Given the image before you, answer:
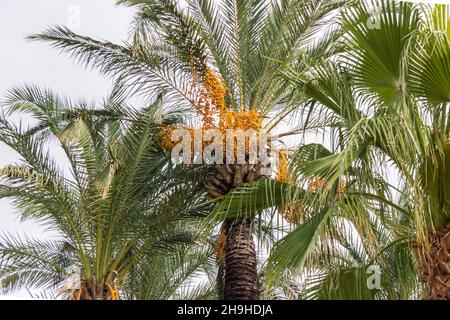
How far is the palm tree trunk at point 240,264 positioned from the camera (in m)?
11.0

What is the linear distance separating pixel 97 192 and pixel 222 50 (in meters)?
3.11

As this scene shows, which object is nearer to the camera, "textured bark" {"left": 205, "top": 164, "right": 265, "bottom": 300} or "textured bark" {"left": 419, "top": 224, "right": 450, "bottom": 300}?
"textured bark" {"left": 419, "top": 224, "right": 450, "bottom": 300}

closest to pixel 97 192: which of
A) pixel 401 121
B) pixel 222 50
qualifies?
pixel 222 50

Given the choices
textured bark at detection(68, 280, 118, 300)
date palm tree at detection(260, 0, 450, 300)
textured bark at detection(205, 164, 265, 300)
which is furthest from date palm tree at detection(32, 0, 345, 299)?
date palm tree at detection(260, 0, 450, 300)

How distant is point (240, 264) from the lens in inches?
437

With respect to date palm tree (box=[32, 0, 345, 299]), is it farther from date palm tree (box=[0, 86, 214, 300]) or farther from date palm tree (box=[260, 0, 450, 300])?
date palm tree (box=[260, 0, 450, 300])

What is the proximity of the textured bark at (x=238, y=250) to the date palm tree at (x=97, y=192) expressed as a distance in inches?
19.5

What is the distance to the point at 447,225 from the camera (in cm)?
708

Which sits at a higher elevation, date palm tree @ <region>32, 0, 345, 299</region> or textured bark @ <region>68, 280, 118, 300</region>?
date palm tree @ <region>32, 0, 345, 299</region>

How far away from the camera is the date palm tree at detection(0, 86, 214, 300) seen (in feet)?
36.0

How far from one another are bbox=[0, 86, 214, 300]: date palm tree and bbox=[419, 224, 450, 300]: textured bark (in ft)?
14.0

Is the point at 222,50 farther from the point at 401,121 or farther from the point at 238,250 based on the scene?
the point at 401,121
